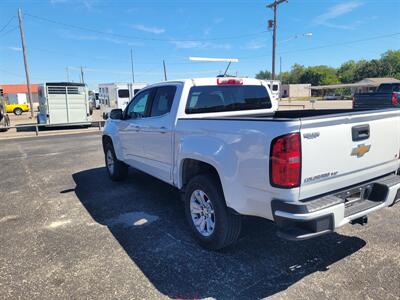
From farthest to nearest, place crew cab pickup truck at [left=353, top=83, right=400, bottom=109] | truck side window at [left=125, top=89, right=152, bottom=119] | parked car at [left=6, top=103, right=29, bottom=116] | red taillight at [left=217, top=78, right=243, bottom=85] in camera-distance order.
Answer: parked car at [left=6, top=103, right=29, bottom=116] < crew cab pickup truck at [left=353, top=83, right=400, bottom=109] < truck side window at [left=125, top=89, right=152, bottom=119] < red taillight at [left=217, top=78, right=243, bottom=85]

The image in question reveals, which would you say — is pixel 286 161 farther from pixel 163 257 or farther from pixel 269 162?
pixel 163 257

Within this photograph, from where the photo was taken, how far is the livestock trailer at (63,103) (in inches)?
687


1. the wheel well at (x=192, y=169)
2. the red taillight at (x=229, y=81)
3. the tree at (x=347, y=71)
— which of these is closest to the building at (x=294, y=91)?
the tree at (x=347, y=71)

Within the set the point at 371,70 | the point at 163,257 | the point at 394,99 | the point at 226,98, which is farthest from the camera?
the point at 371,70

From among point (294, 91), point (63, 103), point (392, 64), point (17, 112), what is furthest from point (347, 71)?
point (63, 103)

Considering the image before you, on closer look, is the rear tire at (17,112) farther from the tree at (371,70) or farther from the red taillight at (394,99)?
the tree at (371,70)

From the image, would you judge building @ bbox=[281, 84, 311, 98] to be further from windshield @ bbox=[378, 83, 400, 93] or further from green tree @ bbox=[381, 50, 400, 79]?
windshield @ bbox=[378, 83, 400, 93]

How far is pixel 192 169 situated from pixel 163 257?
41.7 inches

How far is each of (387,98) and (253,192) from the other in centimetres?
1347

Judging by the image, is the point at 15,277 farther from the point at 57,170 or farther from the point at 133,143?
the point at 57,170

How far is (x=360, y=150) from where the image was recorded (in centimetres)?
284

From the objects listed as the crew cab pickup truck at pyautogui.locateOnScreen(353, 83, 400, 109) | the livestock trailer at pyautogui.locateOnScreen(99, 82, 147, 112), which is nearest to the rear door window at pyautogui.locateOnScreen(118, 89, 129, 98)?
the livestock trailer at pyautogui.locateOnScreen(99, 82, 147, 112)

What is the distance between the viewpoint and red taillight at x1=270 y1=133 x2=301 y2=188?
7.91ft

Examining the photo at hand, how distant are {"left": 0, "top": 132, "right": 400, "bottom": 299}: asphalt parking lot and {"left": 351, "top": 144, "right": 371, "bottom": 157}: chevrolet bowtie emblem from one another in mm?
1143
